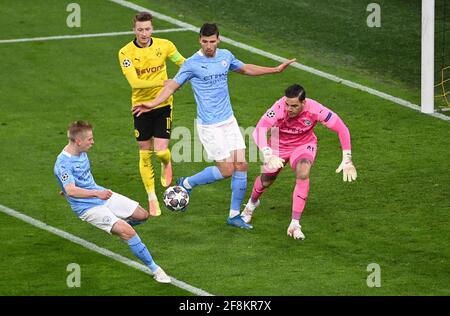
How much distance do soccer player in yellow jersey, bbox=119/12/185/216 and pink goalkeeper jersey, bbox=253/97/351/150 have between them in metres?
1.77

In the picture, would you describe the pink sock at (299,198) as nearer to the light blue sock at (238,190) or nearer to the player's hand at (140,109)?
the light blue sock at (238,190)

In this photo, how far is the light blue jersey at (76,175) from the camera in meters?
16.9

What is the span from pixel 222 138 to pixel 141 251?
267 centimetres

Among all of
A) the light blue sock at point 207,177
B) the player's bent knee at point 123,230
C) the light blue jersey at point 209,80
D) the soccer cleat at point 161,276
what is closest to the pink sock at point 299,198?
the light blue sock at point 207,177

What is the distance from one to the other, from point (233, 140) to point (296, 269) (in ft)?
8.14

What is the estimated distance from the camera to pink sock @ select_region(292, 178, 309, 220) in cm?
1856

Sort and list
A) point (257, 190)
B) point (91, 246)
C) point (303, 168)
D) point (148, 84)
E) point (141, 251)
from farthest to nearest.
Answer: point (148, 84) → point (257, 190) → point (303, 168) → point (91, 246) → point (141, 251)

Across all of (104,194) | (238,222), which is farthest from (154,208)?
(104,194)

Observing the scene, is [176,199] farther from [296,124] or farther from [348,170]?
[348,170]

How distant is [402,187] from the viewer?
2056 centimetres

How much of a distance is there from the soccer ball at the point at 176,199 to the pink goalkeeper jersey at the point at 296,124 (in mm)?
1346

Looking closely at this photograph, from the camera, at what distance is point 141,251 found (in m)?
17.0
